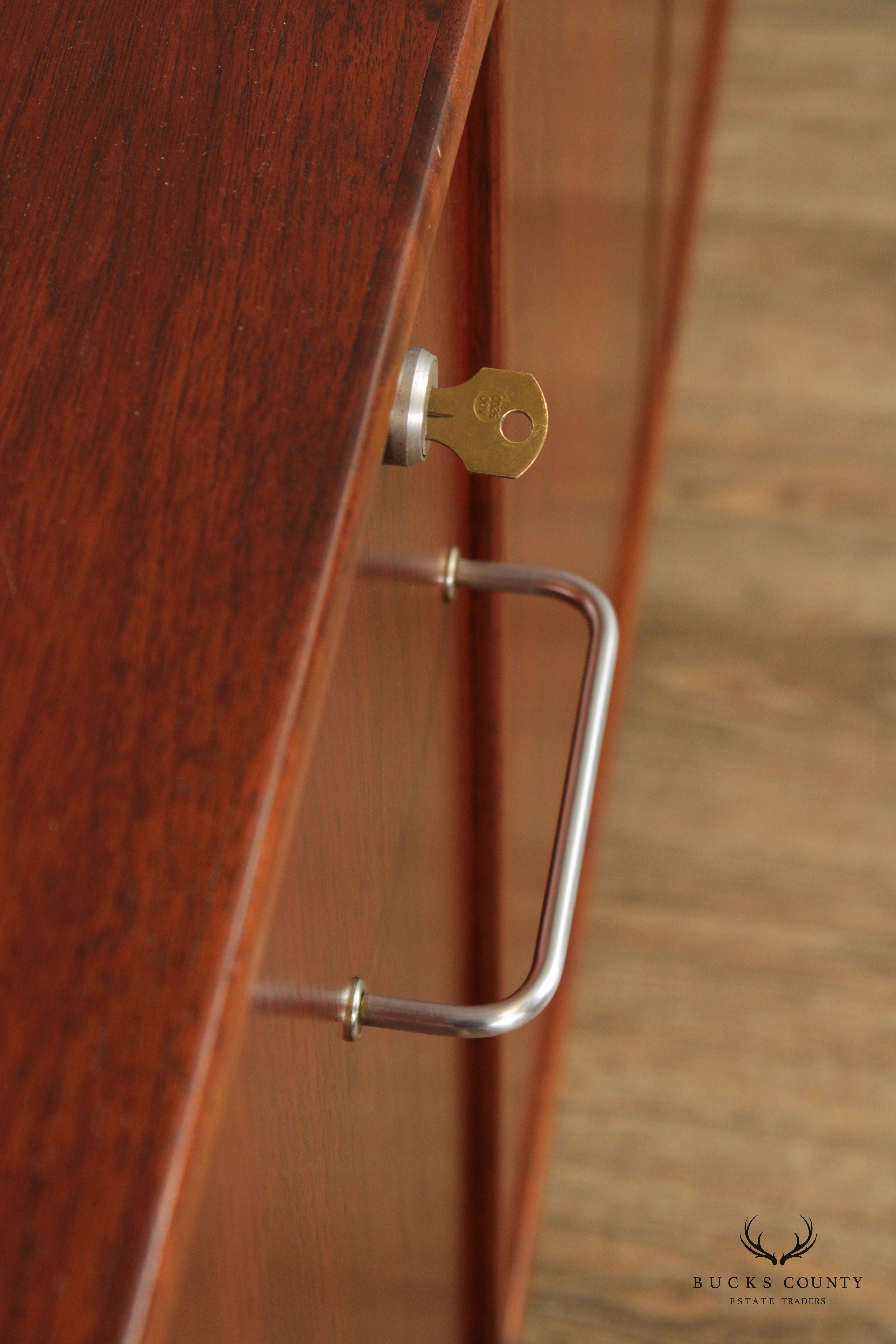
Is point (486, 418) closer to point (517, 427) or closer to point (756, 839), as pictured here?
point (517, 427)

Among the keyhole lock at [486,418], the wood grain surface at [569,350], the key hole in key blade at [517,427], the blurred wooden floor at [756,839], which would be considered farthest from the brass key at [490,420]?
the blurred wooden floor at [756,839]

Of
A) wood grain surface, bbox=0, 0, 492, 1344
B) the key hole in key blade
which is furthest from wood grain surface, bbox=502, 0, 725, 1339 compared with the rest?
wood grain surface, bbox=0, 0, 492, 1344

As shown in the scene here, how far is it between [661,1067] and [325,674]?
801 mm

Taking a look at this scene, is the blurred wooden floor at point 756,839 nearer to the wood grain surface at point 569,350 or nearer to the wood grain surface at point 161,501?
the wood grain surface at point 569,350

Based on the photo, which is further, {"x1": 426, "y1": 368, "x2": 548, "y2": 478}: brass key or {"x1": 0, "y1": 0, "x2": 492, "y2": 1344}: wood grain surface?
{"x1": 426, "y1": 368, "x2": 548, "y2": 478}: brass key

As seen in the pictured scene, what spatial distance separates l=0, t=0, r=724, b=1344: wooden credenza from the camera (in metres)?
0.21

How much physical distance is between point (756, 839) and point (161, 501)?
89 cm

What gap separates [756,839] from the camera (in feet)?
3.53

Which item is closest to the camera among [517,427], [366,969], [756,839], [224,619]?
[224,619]

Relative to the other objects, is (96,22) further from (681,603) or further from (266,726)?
(681,603)

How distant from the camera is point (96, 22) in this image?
0.99ft

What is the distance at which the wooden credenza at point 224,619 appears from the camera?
211 mm

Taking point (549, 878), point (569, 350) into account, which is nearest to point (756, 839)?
point (569, 350)

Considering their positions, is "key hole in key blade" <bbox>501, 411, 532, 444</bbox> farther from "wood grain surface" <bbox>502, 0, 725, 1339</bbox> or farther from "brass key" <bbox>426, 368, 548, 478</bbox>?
"brass key" <bbox>426, 368, 548, 478</bbox>
